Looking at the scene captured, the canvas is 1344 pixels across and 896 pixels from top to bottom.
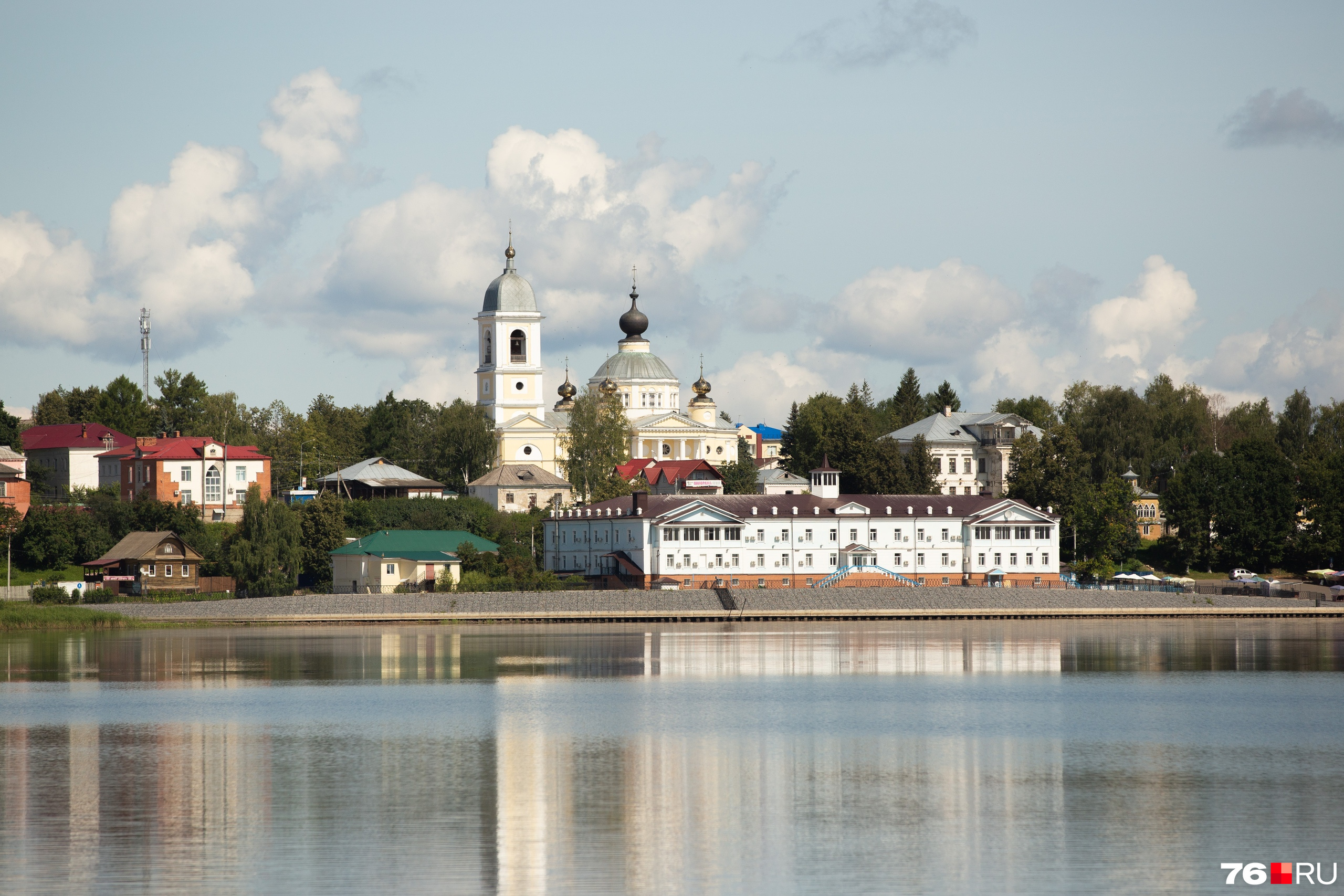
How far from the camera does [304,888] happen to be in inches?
763

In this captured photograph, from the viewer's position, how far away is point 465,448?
104000 millimetres

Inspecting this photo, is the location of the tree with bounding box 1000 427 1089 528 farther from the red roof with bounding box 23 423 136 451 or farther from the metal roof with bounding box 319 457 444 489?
the red roof with bounding box 23 423 136 451

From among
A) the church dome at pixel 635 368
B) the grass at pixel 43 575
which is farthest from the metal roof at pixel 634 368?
the grass at pixel 43 575

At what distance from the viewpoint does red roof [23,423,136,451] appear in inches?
4264

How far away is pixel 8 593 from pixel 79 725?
121ft

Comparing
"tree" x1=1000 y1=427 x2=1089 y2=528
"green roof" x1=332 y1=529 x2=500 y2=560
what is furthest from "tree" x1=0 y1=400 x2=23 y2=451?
"tree" x1=1000 y1=427 x2=1089 y2=528

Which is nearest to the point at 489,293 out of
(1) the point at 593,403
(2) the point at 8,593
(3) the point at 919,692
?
(1) the point at 593,403

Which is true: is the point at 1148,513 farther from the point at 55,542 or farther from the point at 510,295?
the point at 55,542

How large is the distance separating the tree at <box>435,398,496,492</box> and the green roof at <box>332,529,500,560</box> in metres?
21.4

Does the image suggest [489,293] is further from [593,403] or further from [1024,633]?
[1024,633]

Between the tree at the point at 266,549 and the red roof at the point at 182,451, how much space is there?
68.9 feet

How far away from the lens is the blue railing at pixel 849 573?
261 ft

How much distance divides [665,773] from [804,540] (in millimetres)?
53028

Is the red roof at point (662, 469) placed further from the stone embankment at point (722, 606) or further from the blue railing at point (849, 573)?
the stone embankment at point (722, 606)
